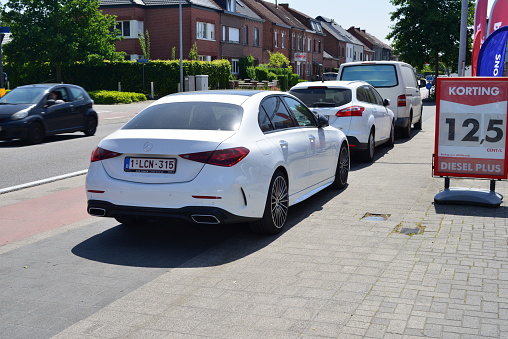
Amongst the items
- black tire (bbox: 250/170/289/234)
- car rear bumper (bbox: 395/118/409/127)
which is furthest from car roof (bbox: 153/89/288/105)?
car rear bumper (bbox: 395/118/409/127)

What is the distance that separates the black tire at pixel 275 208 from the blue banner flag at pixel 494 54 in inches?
333

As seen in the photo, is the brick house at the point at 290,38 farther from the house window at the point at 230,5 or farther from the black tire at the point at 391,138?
the black tire at the point at 391,138

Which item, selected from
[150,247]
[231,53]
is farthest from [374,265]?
[231,53]

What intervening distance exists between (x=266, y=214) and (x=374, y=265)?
1.41 metres

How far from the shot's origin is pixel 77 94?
1830 centimetres

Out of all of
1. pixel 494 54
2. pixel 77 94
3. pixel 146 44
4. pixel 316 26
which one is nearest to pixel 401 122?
pixel 494 54

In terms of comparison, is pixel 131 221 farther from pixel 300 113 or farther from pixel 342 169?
pixel 342 169

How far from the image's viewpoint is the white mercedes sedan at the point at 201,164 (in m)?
6.04

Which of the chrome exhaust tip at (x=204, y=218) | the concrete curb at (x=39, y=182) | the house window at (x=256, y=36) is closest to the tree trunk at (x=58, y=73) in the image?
the house window at (x=256, y=36)

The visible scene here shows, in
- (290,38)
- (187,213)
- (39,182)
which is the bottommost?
(39,182)

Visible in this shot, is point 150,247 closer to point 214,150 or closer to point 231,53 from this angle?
point 214,150

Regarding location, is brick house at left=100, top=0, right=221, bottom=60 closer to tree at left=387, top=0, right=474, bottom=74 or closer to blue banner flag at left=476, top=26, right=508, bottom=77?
tree at left=387, top=0, right=474, bottom=74

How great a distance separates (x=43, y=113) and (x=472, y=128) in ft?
39.1

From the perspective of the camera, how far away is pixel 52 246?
6523 millimetres
